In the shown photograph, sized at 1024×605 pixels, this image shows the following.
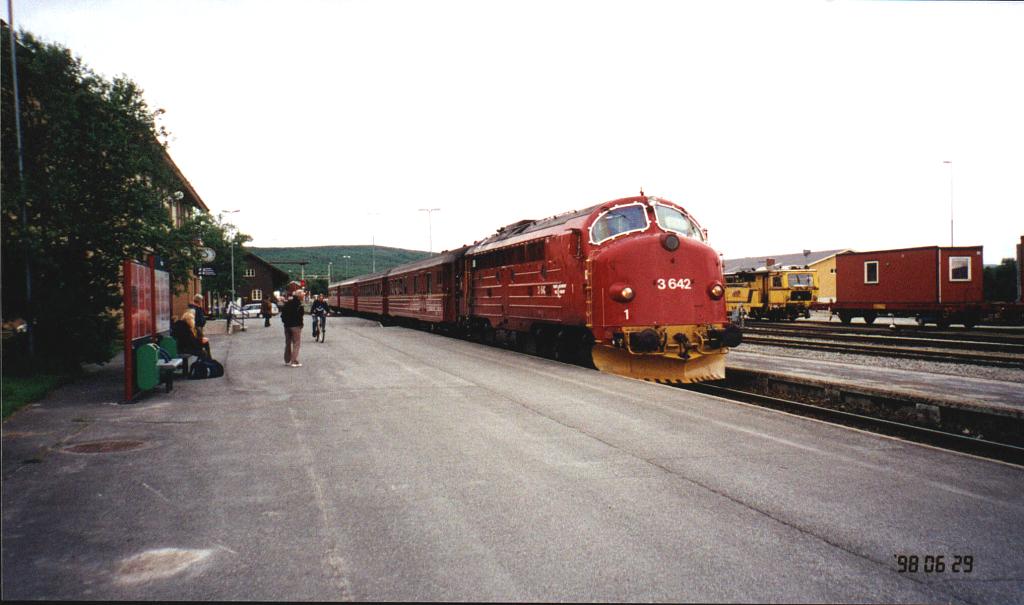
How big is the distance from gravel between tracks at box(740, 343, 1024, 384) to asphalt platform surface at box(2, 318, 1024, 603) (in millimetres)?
7379

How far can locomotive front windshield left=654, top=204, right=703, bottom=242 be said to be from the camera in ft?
47.8

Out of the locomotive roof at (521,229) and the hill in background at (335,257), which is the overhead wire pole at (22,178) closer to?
the locomotive roof at (521,229)

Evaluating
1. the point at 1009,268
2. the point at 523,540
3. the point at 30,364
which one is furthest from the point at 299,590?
the point at 1009,268

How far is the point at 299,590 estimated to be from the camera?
3.93 meters

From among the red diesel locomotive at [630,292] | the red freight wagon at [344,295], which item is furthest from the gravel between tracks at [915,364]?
the red freight wagon at [344,295]

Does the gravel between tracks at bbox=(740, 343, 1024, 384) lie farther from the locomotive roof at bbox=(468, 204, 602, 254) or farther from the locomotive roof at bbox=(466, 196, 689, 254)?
the locomotive roof at bbox=(468, 204, 602, 254)

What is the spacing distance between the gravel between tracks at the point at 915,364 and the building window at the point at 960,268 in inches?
477

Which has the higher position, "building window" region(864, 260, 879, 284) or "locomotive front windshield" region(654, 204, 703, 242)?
"locomotive front windshield" region(654, 204, 703, 242)

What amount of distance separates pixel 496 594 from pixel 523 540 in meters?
0.84

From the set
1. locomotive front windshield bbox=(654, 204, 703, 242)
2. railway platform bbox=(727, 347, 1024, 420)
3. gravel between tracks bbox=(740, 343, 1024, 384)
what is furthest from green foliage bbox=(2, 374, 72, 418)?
gravel between tracks bbox=(740, 343, 1024, 384)

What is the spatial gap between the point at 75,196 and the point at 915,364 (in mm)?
17813

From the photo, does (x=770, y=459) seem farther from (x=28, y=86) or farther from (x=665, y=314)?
(x=28, y=86)

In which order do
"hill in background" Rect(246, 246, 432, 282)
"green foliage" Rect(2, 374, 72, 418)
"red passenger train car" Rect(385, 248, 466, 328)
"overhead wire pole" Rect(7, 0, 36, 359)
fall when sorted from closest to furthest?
"green foliage" Rect(2, 374, 72, 418) → "overhead wire pole" Rect(7, 0, 36, 359) → "red passenger train car" Rect(385, 248, 466, 328) → "hill in background" Rect(246, 246, 432, 282)
